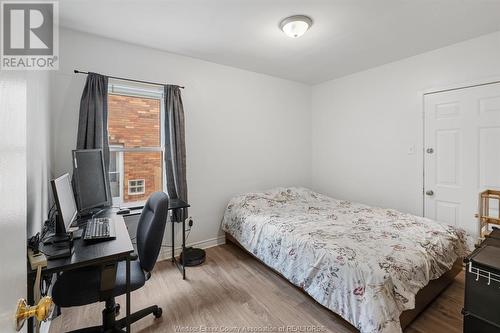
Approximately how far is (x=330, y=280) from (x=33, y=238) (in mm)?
1906

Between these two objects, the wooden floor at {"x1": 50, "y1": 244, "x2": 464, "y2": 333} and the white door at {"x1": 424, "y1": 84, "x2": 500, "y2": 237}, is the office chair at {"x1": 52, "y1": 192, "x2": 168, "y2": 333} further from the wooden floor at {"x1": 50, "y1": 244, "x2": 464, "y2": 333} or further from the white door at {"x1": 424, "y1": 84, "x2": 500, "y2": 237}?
the white door at {"x1": 424, "y1": 84, "x2": 500, "y2": 237}

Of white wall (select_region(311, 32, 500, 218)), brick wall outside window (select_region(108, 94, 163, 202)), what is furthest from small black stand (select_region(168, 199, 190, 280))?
white wall (select_region(311, 32, 500, 218))

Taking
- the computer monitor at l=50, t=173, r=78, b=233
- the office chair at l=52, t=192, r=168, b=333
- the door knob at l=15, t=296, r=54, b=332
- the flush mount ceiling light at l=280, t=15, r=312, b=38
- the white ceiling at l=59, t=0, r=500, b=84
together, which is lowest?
the office chair at l=52, t=192, r=168, b=333

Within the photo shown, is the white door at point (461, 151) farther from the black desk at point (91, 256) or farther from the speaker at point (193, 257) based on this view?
the black desk at point (91, 256)

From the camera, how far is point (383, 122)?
3348mm

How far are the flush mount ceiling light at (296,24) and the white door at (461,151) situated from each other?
185 centimetres

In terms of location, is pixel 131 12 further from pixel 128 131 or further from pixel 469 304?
pixel 469 304

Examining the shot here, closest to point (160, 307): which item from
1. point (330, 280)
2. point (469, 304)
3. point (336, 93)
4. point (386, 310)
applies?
point (330, 280)

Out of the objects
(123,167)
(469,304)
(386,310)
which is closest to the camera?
(469,304)

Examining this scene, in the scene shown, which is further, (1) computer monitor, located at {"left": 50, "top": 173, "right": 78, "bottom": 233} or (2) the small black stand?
(2) the small black stand

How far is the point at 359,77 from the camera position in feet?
11.8

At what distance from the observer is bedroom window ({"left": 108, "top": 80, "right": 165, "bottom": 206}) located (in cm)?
269

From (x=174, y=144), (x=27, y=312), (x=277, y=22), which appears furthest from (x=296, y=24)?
(x=27, y=312)

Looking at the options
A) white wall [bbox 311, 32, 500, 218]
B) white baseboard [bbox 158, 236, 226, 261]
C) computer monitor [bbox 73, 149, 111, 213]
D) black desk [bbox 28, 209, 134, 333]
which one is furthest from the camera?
white baseboard [bbox 158, 236, 226, 261]
